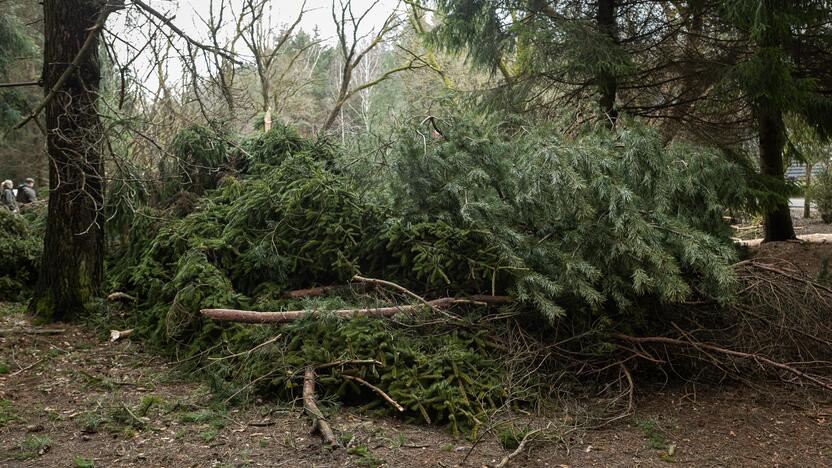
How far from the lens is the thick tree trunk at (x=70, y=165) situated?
5453mm

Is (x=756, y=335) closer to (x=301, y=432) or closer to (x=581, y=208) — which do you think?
(x=581, y=208)

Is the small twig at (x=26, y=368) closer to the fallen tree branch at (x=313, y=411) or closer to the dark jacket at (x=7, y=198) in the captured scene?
the fallen tree branch at (x=313, y=411)

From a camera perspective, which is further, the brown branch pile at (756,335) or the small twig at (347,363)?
the brown branch pile at (756,335)

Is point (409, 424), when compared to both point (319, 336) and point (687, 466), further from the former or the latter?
point (687, 466)

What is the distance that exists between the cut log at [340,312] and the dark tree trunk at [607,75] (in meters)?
3.52

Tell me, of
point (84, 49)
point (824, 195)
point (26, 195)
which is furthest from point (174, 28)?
point (824, 195)

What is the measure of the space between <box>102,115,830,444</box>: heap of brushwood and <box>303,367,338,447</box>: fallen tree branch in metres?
0.01

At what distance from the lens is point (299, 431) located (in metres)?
3.70

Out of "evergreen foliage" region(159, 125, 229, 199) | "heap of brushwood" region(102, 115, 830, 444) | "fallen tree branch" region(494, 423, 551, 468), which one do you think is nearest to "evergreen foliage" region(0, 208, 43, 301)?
"evergreen foliage" region(159, 125, 229, 199)

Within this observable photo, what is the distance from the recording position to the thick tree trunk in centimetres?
545

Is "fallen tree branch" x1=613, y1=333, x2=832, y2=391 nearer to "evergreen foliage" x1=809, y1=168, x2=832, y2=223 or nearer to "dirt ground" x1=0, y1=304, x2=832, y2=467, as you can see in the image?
"dirt ground" x1=0, y1=304, x2=832, y2=467

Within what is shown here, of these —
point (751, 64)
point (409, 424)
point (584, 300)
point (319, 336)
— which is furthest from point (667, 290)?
point (751, 64)

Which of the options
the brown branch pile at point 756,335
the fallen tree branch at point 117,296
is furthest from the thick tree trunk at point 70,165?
the brown branch pile at point 756,335

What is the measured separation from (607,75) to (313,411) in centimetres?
549
